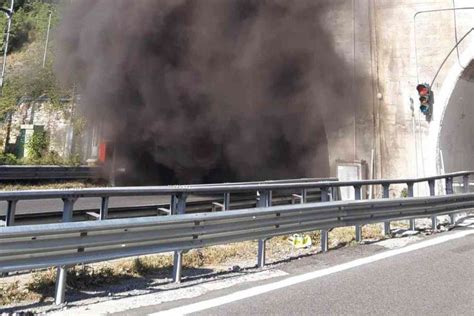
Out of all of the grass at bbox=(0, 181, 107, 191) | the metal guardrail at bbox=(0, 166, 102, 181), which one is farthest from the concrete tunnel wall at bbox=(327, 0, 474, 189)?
the metal guardrail at bbox=(0, 166, 102, 181)

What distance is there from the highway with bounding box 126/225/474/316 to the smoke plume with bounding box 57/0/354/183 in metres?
6.64

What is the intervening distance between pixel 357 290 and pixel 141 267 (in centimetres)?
189

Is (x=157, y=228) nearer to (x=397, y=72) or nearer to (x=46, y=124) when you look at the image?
(x=397, y=72)

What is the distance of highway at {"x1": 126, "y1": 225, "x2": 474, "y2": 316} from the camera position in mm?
3080

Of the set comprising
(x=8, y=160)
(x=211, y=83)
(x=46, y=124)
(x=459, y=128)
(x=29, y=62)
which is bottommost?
(x=8, y=160)

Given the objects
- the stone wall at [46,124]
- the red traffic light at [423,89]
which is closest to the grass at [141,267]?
the red traffic light at [423,89]

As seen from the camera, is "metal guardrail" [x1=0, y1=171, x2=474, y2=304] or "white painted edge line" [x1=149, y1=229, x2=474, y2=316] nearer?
"metal guardrail" [x1=0, y1=171, x2=474, y2=304]

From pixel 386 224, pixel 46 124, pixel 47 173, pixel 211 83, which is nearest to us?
pixel 386 224

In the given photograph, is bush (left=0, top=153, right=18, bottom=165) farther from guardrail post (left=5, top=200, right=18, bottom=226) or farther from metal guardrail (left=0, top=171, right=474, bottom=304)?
guardrail post (left=5, top=200, right=18, bottom=226)

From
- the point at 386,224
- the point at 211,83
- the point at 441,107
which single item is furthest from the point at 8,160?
the point at 386,224

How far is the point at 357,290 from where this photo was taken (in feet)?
11.6

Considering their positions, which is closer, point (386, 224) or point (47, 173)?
point (386, 224)

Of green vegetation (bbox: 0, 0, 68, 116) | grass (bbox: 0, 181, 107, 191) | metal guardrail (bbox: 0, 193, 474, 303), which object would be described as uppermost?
green vegetation (bbox: 0, 0, 68, 116)

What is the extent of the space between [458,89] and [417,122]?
1077 millimetres
